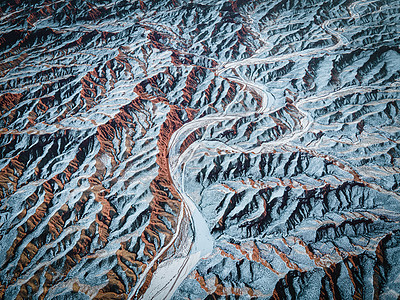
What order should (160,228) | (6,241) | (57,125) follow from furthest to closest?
→ 1. (57,125)
2. (160,228)
3. (6,241)

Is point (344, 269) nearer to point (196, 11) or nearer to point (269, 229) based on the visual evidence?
point (269, 229)

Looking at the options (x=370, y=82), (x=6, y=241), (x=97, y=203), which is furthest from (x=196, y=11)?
(x=6, y=241)

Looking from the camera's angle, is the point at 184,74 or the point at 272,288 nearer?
the point at 272,288

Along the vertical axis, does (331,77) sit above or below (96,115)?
below

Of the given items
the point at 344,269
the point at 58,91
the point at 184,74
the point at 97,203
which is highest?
the point at 58,91

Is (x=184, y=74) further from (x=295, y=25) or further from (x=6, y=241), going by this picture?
(x=6, y=241)

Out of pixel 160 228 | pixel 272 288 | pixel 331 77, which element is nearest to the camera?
pixel 272 288
